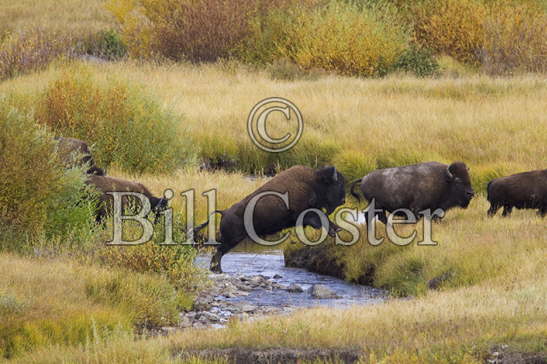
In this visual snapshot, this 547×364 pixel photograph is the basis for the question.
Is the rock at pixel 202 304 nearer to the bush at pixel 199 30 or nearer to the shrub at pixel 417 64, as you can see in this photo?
the shrub at pixel 417 64

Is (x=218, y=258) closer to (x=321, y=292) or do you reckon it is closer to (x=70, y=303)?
(x=321, y=292)

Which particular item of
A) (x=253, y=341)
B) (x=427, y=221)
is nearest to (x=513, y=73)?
(x=427, y=221)

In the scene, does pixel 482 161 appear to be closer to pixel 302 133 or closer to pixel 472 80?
pixel 302 133

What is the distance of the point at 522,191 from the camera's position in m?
16.4

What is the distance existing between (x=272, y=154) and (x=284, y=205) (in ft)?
25.2

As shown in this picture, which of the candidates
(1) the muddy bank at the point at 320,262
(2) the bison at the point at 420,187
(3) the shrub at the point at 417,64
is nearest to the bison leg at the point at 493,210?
(2) the bison at the point at 420,187

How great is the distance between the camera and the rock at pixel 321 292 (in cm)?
1437

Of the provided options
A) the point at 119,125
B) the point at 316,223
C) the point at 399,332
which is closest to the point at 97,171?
the point at 119,125

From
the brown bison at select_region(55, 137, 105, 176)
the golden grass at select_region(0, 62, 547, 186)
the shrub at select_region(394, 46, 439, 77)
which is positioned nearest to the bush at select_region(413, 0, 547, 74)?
the shrub at select_region(394, 46, 439, 77)

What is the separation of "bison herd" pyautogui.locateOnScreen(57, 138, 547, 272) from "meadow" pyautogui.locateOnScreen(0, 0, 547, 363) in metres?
0.48

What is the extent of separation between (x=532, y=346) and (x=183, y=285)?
5.92 m

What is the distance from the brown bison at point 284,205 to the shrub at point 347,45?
17.3 m

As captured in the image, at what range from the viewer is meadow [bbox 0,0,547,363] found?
1041cm

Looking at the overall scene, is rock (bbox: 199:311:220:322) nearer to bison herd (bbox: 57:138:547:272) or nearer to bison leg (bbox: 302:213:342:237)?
bison herd (bbox: 57:138:547:272)
